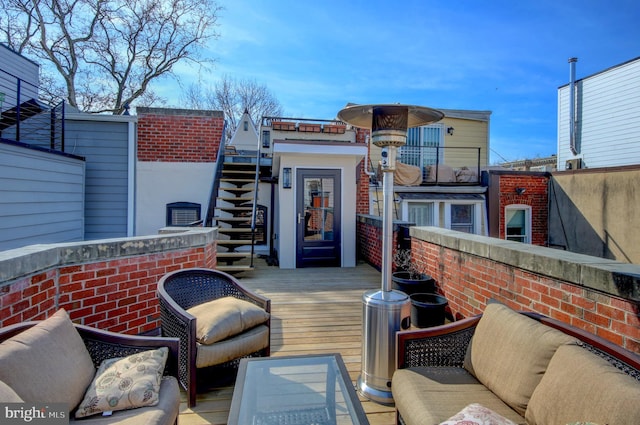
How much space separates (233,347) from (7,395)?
1324mm

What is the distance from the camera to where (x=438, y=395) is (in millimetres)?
1696

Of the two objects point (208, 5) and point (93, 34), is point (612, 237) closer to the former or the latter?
point (208, 5)

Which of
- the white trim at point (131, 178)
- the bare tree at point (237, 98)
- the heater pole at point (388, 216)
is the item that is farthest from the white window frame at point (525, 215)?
the bare tree at point (237, 98)

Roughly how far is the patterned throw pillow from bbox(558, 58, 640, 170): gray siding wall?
12418 mm

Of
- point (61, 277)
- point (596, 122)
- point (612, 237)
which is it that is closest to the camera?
point (61, 277)

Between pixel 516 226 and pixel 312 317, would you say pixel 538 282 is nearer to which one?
pixel 312 317

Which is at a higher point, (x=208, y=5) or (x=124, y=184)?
(x=208, y=5)

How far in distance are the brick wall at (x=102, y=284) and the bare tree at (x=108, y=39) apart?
13793 mm

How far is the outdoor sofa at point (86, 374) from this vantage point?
1371 mm

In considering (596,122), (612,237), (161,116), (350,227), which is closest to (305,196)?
(350,227)

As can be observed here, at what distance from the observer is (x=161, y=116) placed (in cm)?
733

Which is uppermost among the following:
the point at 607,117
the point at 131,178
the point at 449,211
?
the point at 607,117

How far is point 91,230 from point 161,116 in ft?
9.11

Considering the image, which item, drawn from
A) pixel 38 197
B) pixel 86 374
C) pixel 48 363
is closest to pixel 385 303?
pixel 86 374
